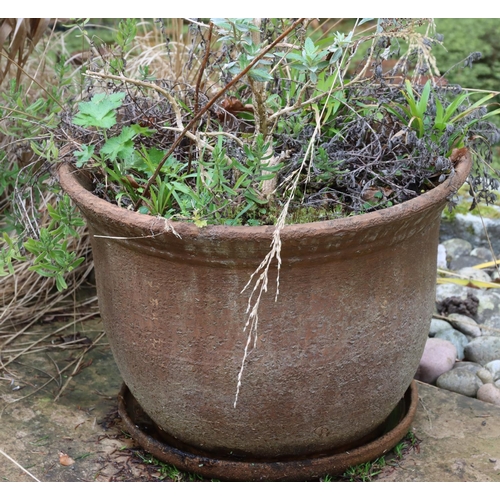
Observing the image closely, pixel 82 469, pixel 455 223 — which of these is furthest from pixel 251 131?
pixel 455 223

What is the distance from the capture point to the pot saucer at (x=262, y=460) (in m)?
1.96

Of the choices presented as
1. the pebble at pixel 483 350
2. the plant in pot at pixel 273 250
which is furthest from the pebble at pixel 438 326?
the plant in pot at pixel 273 250

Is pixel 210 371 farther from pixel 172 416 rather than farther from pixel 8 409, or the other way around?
pixel 8 409

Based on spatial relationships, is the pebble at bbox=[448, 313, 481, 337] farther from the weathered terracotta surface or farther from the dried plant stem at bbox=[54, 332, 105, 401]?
the dried plant stem at bbox=[54, 332, 105, 401]

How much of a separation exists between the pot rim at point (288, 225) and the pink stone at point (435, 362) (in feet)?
2.92

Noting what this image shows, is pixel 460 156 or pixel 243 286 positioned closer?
pixel 243 286

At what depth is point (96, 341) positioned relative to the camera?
2.71 m

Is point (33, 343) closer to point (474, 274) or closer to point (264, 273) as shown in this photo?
point (264, 273)

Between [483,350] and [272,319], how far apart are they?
1.23 m

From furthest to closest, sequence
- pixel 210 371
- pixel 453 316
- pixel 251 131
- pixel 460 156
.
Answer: pixel 453 316
pixel 251 131
pixel 460 156
pixel 210 371

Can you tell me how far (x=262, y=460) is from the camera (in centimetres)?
199

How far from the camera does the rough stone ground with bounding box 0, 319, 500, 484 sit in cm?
208

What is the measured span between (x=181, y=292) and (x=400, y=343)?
1.95 feet

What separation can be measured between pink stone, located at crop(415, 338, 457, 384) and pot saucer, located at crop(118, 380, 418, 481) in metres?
0.34
